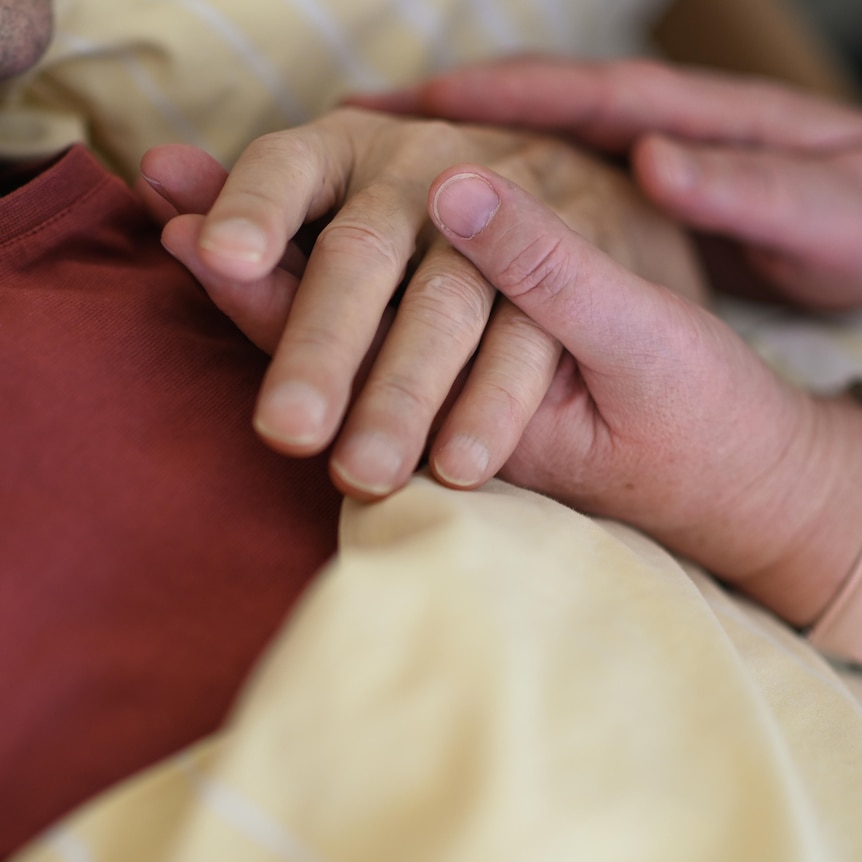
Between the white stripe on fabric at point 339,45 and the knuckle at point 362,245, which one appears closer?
the knuckle at point 362,245

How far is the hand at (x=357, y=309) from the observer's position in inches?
15.7

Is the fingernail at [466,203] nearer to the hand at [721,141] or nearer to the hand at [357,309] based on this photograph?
the hand at [357,309]

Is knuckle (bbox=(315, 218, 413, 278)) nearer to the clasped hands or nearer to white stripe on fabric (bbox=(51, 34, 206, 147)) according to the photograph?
the clasped hands

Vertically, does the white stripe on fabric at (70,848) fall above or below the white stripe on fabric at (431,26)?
below

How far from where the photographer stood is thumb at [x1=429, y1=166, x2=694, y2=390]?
470 mm

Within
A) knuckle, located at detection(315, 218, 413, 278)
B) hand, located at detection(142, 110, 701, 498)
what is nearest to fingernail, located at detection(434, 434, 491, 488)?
hand, located at detection(142, 110, 701, 498)

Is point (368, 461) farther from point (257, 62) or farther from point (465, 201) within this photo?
point (257, 62)

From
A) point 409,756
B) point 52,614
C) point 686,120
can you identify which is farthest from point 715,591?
point 686,120

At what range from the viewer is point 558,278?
48cm

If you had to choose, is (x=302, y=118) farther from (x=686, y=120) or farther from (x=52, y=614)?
(x=52, y=614)

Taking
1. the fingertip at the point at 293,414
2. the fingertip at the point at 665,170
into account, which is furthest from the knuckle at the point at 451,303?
the fingertip at the point at 665,170

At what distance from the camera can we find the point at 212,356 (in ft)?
1.63

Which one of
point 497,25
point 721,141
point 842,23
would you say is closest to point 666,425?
point 721,141

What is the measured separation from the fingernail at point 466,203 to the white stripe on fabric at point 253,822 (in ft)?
1.03
